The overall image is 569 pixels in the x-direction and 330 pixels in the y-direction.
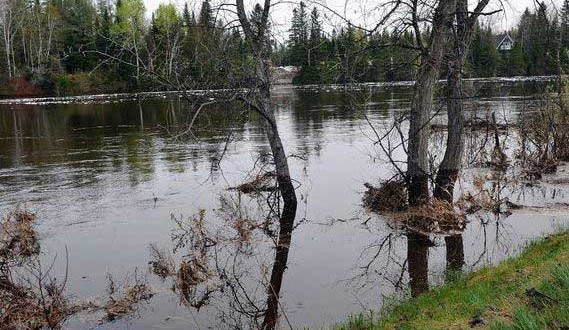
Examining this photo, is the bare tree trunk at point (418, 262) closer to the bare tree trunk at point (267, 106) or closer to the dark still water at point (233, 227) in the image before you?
the dark still water at point (233, 227)

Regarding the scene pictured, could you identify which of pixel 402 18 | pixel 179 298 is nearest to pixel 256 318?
pixel 179 298

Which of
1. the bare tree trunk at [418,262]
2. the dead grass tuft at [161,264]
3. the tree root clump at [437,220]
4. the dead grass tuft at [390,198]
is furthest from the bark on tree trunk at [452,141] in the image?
the dead grass tuft at [161,264]

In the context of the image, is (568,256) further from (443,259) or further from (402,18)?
(402,18)

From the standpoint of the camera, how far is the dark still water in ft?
28.2

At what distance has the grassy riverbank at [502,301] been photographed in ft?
15.5

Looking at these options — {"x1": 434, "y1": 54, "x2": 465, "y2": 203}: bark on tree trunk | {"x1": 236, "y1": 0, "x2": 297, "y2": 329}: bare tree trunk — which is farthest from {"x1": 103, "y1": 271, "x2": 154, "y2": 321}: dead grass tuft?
{"x1": 434, "y1": 54, "x2": 465, "y2": 203}: bark on tree trunk

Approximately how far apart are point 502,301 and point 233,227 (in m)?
7.03

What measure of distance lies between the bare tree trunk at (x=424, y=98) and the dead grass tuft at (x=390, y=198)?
182mm

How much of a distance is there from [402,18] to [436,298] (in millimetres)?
6775

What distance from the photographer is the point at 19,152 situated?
24.1 m

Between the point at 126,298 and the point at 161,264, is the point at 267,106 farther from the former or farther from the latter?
the point at 126,298

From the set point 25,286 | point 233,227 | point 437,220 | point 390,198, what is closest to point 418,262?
point 437,220

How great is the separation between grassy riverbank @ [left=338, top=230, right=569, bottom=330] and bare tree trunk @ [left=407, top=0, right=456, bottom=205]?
4.55m

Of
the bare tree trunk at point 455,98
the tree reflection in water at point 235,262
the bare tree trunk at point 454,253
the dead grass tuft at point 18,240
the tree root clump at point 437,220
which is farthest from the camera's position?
the bare tree trunk at point 455,98
